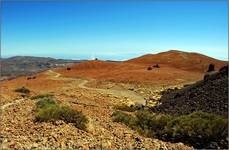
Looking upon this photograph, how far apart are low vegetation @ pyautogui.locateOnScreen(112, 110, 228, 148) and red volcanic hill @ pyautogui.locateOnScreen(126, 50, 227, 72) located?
3891cm

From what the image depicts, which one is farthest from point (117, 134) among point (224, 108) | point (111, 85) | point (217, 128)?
point (111, 85)

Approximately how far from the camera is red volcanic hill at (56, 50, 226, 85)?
40.3 m

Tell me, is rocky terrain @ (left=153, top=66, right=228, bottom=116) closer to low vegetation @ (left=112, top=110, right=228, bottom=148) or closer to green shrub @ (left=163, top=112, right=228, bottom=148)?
low vegetation @ (left=112, top=110, right=228, bottom=148)

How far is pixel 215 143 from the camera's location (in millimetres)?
10812

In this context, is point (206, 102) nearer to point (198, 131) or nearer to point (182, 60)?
point (198, 131)

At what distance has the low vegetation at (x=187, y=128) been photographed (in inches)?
441

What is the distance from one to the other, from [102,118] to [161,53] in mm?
53455

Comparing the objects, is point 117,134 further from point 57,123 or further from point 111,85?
point 111,85

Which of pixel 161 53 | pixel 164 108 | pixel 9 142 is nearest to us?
pixel 9 142

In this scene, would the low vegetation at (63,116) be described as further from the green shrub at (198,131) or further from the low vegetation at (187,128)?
the green shrub at (198,131)

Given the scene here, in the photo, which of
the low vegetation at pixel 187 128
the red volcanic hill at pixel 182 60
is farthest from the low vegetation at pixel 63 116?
the red volcanic hill at pixel 182 60

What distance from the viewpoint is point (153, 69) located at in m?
48.3

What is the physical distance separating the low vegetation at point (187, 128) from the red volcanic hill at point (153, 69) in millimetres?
23829

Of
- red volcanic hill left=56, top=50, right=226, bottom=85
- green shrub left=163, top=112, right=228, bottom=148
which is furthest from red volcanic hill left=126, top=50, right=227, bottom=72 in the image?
green shrub left=163, top=112, right=228, bottom=148
